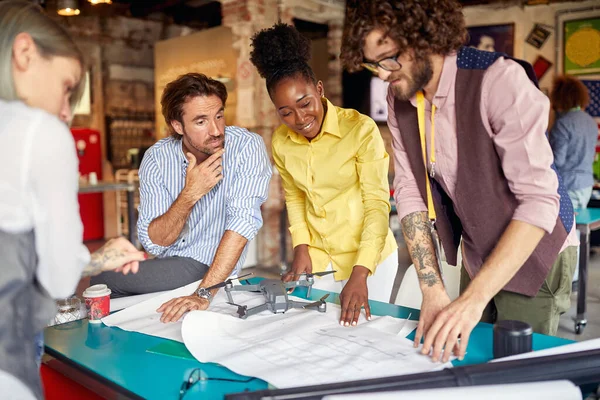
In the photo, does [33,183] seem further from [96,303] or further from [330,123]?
[330,123]

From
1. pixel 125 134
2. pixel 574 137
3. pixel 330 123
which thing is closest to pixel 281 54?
pixel 330 123

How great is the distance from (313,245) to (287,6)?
3.84m

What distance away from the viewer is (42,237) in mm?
774

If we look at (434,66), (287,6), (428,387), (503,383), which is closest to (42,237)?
(428,387)

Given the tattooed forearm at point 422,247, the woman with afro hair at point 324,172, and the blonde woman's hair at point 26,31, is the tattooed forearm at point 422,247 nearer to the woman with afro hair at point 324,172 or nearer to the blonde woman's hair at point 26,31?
the woman with afro hair at point 324,172

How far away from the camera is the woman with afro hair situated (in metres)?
1.96

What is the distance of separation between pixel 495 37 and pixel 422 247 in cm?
592

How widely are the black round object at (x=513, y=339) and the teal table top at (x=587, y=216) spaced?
271cm

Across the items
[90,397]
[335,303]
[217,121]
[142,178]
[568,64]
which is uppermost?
[568,64]

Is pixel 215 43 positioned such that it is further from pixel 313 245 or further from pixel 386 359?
pixel 386 359

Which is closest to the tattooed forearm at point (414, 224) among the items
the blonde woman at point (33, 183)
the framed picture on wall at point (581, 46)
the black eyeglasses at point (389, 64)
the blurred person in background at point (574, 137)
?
the black eyeglasses at point (389, 64)

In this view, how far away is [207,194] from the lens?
2.12m

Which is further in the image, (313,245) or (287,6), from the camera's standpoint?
(287,6)

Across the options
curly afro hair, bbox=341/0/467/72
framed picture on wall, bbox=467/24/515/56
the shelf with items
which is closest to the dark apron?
curly afro hair, bbox=341/0/467/72
